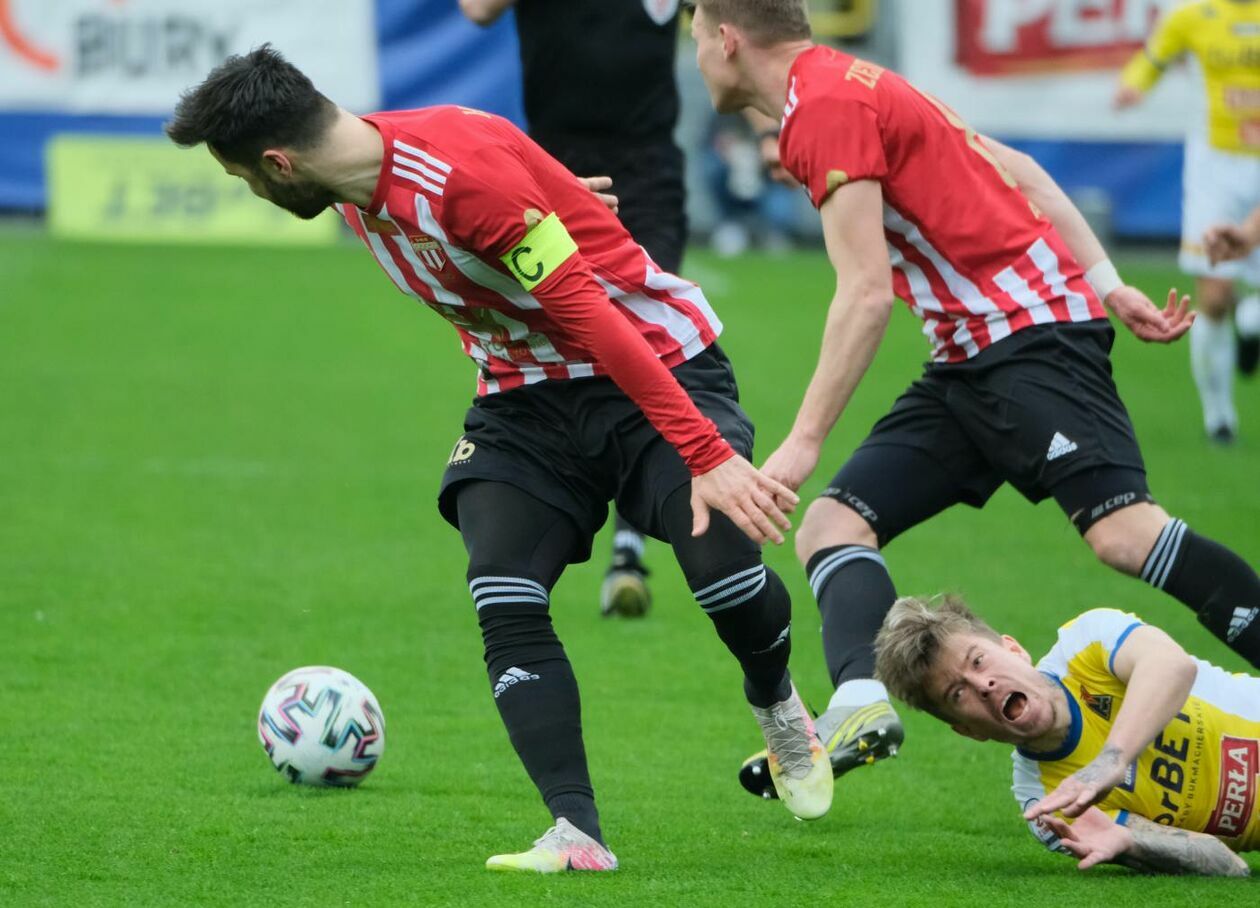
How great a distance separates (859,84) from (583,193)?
0.72 metres

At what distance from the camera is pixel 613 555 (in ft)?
24.4

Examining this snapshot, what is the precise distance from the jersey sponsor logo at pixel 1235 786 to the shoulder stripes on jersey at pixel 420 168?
7.00 ft

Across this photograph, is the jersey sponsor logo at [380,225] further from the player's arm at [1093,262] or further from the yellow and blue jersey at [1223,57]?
the yellow and blue jersey at [1223,57]

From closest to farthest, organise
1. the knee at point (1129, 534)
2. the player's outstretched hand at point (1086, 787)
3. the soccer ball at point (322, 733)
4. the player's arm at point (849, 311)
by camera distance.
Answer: the player's outstretched hand at point (1086, 787)
the player's arm at point (849, 311)
the knee at point (1129, 534)
the soccer ball at point (322, 733)

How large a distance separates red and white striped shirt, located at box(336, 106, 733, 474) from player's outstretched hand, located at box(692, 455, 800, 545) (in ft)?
0.13

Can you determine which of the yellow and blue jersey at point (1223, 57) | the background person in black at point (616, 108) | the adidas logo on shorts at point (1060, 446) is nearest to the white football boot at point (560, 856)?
the adidas logo on shorts at point (1060, 446)

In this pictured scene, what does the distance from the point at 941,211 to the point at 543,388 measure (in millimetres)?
1120

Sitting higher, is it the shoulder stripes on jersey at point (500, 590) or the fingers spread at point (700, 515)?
the fingers spread at point (700, 515)

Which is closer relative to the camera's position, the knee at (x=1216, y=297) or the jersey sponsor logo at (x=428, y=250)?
the jersey sponsor logo at (x=428, y=250)

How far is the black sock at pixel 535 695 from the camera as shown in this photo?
4320 millimetres

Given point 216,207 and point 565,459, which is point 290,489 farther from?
point 216,207

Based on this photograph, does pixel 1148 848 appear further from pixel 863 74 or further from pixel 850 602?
pixel 863 74

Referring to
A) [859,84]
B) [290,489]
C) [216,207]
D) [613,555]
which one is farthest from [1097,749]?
[216,207]

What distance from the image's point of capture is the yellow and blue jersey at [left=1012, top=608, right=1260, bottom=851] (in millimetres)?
4434
